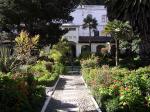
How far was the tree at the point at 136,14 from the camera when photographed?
46.1 metres

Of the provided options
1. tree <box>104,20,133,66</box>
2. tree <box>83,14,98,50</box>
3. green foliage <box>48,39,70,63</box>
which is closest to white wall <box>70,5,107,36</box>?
tree <box>83,14,98,50</box>

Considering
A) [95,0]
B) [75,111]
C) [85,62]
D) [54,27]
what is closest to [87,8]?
[95,0]

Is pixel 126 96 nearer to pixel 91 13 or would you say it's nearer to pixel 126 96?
pixel 126 96

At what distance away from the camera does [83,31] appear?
83375 millimetres

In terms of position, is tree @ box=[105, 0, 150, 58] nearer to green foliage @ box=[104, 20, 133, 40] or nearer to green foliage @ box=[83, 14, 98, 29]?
green foliage @ box=[104, 20, 133, 40]

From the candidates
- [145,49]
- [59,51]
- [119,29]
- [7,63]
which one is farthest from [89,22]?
[7,63]

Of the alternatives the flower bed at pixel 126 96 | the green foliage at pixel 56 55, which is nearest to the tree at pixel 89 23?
the green foliage at pixel 56 55

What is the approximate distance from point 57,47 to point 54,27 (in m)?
12.8

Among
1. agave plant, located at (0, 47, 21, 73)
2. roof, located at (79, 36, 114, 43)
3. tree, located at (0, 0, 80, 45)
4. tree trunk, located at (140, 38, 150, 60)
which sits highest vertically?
tree, located at (0, 0, 80, 45)

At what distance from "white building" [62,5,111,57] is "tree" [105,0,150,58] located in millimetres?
28129

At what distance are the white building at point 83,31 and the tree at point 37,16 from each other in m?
27.3

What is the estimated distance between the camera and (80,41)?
263ft

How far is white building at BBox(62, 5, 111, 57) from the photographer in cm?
7912

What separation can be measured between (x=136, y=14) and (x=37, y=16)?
10137mm
